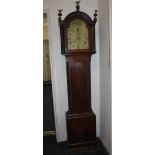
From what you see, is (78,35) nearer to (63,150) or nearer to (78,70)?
(78,70)

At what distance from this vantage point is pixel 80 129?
213cm

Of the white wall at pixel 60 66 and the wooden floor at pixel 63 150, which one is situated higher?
the white wall at pixel 60 66

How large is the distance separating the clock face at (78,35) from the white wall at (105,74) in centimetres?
23

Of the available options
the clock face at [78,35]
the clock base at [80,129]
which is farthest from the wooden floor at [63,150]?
the clock face at [78,35]

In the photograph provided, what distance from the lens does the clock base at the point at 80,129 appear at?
2109 mm

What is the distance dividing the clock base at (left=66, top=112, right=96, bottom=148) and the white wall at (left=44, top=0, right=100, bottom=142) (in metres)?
0.26

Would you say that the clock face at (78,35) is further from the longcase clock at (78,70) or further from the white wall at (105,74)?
the white wall at (105,74)

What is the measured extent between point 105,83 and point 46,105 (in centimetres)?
148

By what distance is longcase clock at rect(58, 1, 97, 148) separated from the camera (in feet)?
6.53

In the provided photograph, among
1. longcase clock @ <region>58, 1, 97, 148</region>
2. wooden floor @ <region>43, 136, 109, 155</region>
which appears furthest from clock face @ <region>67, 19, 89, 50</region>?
wooden floor @ <region>43, 136, 109, 155</region>
